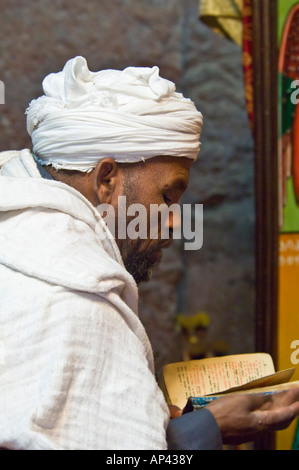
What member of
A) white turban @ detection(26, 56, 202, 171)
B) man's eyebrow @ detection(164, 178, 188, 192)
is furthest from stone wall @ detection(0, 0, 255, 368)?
man's eyebrow @ detection(164, 178, 188, 192)

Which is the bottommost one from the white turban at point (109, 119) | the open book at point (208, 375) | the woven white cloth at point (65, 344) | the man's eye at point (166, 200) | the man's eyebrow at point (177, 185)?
the open book at point (208, 375)

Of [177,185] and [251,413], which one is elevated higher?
[177,185]

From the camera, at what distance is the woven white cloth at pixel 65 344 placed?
105 centimetres

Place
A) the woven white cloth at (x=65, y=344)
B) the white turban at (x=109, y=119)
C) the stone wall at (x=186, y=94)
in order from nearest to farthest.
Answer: the woven white cloth at (x=65, y=344) < the white turban at (x=109, y=119) < the stone wall at (x=186, y=94)

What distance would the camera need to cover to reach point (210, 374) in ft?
4.93

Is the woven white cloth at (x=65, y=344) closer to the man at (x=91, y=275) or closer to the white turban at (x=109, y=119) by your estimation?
the man at (x=91, y=275)

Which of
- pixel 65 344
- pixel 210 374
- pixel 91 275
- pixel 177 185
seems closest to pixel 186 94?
pixel 177 185

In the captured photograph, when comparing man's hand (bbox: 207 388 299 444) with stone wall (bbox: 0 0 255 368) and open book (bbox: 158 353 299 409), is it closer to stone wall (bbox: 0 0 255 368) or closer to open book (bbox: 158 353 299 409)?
open book (bbox: 158 353 299 409)

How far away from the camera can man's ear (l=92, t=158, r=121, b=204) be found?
147 centimetres

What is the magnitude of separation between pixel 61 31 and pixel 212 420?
1979 millimetres

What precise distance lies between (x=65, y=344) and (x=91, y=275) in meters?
0.14

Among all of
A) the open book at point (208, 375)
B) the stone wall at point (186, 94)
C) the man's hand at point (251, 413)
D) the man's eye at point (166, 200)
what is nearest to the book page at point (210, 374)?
the open book at point (208, 375)

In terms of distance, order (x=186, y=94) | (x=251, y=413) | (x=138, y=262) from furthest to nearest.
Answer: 1. (x=186, y=94)
2. (x=138, y=262)
3. (x=251, y=413)

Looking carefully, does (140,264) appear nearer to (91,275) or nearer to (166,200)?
(166,200)
